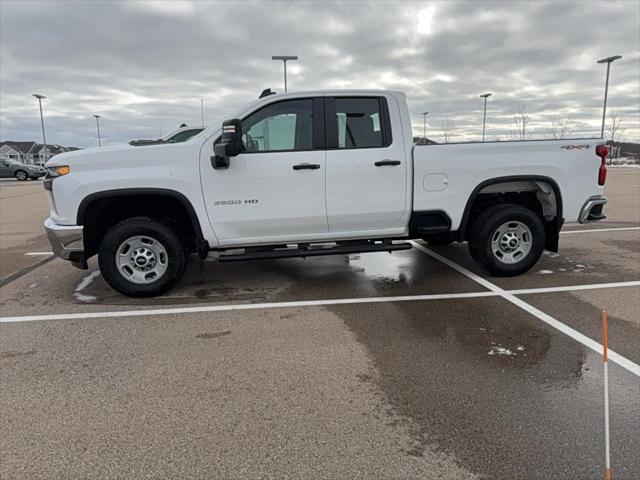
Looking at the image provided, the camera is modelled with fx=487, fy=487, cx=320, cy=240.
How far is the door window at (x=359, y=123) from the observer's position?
5.37 m

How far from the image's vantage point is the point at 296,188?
522 cm

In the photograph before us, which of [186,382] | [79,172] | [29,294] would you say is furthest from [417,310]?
[29,294]

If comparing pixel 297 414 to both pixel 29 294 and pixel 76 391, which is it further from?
pixel 29 294

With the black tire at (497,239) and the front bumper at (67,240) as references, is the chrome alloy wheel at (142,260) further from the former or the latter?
the black tire at (497,239)

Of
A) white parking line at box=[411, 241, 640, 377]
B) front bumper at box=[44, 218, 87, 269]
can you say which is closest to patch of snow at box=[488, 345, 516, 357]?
white parking line at box=[411, 241, 640, 377]

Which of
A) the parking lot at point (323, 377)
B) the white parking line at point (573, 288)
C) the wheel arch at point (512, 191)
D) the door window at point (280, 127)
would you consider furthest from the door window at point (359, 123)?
the white parking line at point (573, 288)

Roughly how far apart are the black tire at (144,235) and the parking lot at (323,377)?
0.55ft

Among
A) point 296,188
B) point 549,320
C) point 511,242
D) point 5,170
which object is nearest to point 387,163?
point 296,188

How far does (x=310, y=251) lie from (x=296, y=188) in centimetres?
74

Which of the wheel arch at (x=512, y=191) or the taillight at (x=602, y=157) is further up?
the taillight at (x=602, y=157)

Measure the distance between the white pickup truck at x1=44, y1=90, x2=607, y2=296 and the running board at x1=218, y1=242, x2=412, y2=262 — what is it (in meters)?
0.02

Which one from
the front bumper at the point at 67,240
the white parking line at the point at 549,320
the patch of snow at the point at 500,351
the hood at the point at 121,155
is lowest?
the patch of snow at the point at 500,351

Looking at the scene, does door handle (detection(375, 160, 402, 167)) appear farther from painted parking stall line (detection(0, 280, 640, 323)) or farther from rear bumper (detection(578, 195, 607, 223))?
rear bumper (detection(578, 195, 607, 223))

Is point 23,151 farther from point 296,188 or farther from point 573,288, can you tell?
point 573,288
